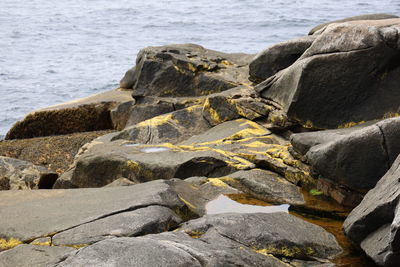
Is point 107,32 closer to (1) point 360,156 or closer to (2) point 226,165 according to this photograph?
(2) point 226,165

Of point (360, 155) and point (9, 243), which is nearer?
point (9, 243)

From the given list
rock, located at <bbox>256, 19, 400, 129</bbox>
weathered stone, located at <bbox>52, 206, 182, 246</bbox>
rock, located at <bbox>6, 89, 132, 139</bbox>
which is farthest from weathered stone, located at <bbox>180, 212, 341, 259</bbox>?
rock, located at <bbox>6, 89, 132, 139</bbox>

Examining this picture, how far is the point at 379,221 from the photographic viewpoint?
6.41m

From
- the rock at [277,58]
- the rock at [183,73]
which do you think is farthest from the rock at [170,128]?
the rock at [277,58]

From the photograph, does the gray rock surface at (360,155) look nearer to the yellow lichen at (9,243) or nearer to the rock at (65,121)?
the yellow lichen at (9,243)

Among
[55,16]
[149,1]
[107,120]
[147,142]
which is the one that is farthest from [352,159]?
[149,1]

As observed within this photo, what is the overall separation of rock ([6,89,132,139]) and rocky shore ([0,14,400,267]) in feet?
0.09

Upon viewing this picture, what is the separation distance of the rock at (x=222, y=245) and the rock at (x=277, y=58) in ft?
16.8

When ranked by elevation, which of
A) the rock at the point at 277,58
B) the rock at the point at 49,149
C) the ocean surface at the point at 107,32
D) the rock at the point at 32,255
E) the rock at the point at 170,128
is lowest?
the ocean surface at the point at 107,32

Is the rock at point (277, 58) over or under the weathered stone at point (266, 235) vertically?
over

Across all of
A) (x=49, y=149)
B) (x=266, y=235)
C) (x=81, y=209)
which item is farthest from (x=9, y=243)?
(x=49, y=149)

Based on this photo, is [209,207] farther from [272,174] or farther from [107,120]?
[107,120]

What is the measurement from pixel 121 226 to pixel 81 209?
3.31ft

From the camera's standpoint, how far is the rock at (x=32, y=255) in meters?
5.81
